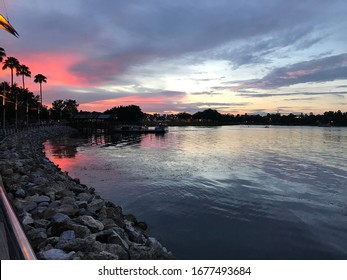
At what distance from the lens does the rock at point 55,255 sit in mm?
5726

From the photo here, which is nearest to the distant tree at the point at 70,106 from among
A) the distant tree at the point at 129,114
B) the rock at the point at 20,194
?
the distant tree at the point at 129,114

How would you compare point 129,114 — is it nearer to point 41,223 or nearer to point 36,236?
point 41,223

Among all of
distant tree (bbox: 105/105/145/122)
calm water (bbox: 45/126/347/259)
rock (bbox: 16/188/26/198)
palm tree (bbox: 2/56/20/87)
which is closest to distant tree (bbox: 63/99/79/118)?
distant tree (bbox: 105/105/145/122)

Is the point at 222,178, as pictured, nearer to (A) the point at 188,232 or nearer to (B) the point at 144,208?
(B) the point at 144,208

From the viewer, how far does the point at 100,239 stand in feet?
23.8

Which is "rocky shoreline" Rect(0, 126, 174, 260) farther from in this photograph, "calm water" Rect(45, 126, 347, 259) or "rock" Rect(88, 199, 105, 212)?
"calm water" Rect(45, 126, 347, 259)

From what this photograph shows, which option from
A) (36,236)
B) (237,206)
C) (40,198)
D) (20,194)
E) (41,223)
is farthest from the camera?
(237,206)

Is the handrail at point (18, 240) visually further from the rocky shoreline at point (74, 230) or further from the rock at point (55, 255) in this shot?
the rock at point (55, 255)

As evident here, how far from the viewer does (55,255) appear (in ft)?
19.0

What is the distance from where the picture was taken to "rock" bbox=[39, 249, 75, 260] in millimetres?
5726

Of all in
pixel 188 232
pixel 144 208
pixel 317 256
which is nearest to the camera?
pixel 317 256

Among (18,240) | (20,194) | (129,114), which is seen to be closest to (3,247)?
(18,240)

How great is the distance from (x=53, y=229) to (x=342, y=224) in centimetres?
1030
